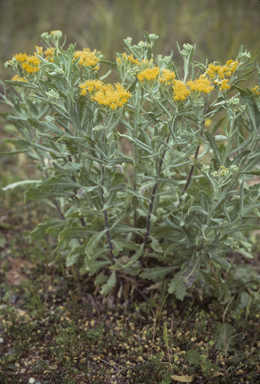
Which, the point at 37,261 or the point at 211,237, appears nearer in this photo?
the point at 211,237

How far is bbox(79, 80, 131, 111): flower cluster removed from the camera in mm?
1591

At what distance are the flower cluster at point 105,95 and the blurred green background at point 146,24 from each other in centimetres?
258

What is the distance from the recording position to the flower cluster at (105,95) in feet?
5.22

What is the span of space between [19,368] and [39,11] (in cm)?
619

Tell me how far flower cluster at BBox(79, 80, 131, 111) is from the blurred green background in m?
2.58

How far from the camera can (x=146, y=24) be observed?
5230 millimetres

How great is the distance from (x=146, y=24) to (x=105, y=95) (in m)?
4.23

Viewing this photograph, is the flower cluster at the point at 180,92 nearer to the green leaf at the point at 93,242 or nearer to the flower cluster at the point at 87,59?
the flower cluster at the point at 87,59

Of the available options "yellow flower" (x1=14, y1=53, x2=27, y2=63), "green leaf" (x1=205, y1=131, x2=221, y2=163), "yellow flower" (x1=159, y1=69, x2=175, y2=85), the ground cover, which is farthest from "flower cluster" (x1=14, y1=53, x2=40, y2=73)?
the ground cover

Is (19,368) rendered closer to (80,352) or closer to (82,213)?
(80,352)

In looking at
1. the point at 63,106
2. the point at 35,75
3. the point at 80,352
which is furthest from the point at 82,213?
the point at 80,352

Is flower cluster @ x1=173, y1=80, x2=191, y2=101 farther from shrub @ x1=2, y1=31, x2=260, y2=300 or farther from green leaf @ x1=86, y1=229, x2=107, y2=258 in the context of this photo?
green leaf @ x1=86, y1=229, x2=107, y2=258

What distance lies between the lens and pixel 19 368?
216 cm

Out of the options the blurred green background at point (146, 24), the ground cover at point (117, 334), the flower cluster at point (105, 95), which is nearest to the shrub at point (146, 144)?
the flower cluster at point (105, 95)
